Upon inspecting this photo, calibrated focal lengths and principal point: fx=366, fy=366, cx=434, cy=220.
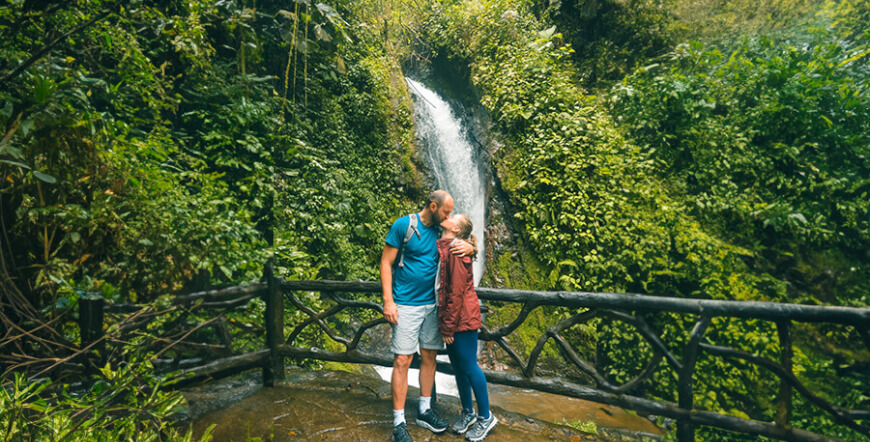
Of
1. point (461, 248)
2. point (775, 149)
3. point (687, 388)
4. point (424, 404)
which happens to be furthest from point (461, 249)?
point (775, 149)

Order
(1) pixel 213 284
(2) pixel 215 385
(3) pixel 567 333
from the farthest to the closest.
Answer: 1. (3) pixel 567 333
2. (1) pixel 213 284
3. (2) pixel 215 385

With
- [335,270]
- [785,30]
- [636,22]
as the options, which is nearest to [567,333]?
[335,270]

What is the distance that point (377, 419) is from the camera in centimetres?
326

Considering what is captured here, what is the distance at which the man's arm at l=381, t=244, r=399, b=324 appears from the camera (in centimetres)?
293

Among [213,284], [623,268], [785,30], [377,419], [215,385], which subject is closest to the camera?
[377,419]

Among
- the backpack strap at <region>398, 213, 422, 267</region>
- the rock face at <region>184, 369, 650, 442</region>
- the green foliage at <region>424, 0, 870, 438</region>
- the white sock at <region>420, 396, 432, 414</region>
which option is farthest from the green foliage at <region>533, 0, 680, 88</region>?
the white sock at <region>420, 396, 432, 414</region>

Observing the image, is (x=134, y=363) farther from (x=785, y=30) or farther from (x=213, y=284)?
(x=785, y=30)

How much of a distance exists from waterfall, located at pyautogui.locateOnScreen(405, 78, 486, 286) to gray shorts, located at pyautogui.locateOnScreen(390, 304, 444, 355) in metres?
6.75

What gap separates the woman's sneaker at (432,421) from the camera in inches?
119

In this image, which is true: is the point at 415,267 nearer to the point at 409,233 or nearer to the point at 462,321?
the point at 409,233

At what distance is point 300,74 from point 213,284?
485cm

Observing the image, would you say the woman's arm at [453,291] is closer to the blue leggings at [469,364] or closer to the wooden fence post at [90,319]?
the blue leggings at [469,364]

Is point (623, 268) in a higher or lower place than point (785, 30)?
lower

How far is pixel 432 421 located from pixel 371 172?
683 centimetres
